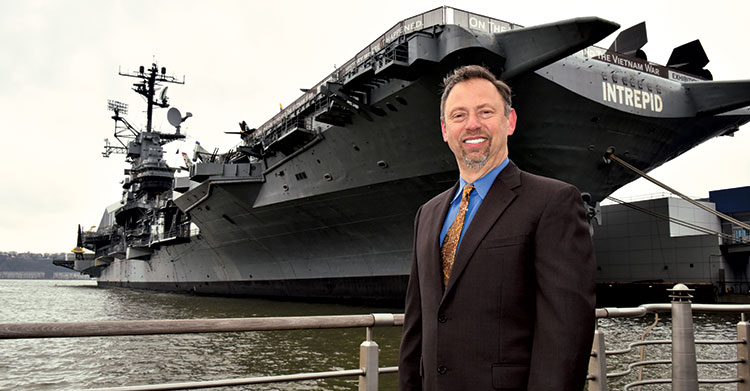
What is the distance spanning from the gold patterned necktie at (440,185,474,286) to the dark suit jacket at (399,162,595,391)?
0.10ft

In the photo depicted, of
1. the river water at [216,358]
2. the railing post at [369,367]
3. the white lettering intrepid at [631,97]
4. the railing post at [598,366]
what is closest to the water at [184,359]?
the river water at [216,358]

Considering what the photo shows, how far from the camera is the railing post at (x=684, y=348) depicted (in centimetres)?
317

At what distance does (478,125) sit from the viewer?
157cm

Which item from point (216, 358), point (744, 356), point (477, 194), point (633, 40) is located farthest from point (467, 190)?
point (633, 40)

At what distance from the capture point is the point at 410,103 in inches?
484

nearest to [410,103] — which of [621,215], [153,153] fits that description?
[621,215]

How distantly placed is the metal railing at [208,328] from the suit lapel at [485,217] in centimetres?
90

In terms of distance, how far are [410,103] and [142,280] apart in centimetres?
3251

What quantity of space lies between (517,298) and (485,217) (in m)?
0.25

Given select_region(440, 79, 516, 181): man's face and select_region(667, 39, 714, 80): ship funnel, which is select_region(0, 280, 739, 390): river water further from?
select_region(667, 39, 714, 80): ship funnel

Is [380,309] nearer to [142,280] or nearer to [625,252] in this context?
[625,252]

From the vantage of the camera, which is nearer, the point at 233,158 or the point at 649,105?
the point at 649,105

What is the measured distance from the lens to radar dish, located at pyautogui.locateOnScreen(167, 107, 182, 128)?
30506mm

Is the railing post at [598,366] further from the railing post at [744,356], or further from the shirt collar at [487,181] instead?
the shirt collar at [487,181]
